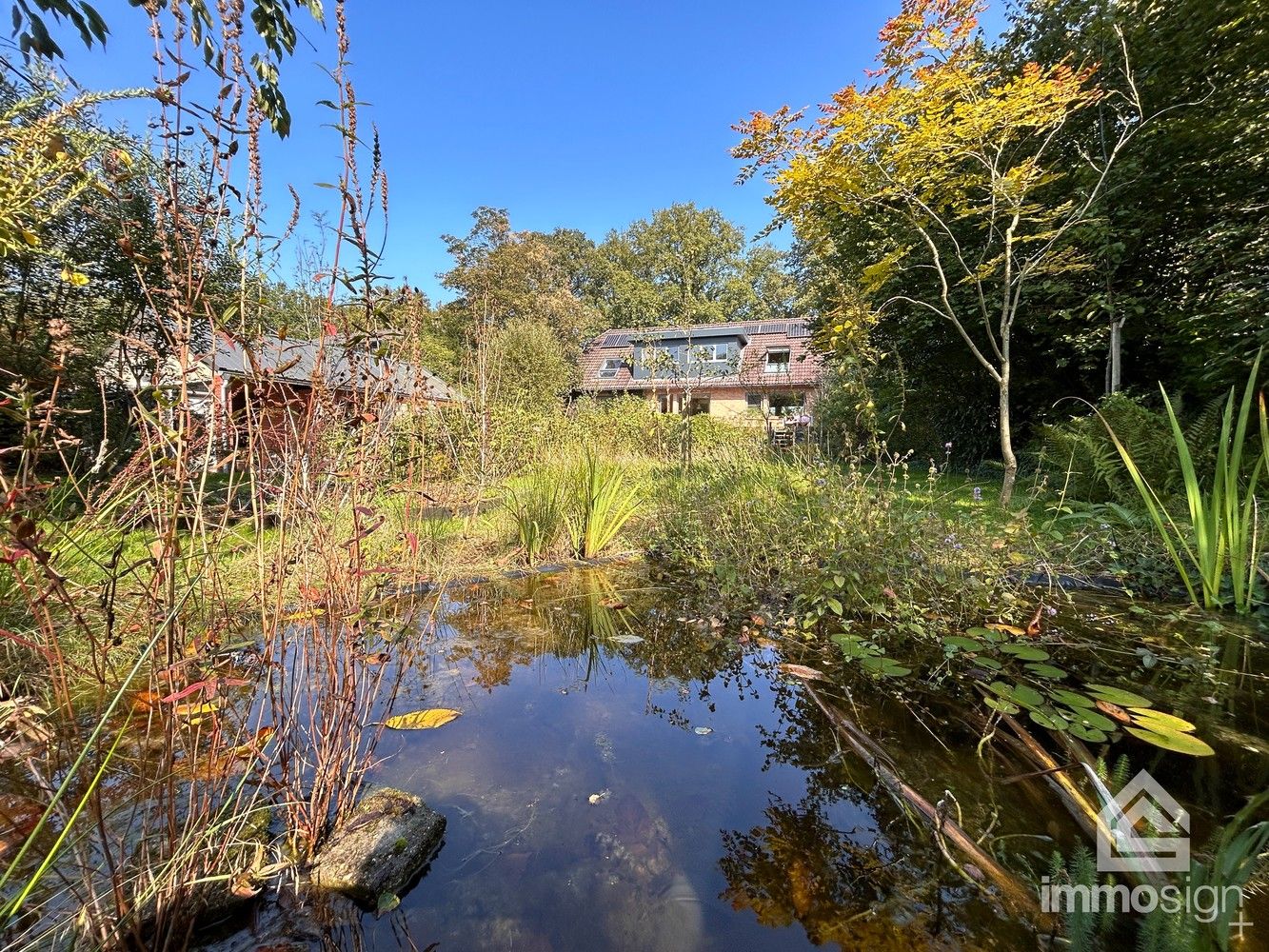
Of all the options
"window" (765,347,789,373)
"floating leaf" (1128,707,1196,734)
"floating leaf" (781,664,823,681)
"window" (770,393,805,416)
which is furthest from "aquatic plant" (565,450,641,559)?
"window" (765,347,789,373)

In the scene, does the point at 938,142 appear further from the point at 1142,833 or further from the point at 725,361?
the point at 725,361

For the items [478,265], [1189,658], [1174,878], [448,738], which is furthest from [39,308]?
[478,265]

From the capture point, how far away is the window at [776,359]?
2054 centimetres

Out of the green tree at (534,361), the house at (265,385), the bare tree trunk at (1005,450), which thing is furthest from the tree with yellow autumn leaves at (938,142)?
the green tree at (534,361)

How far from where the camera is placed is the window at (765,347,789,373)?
20538mm

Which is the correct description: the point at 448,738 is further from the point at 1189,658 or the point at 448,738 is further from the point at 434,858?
the point at 1189,658

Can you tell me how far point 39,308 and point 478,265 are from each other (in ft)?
61.1

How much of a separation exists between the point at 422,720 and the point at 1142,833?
207cm

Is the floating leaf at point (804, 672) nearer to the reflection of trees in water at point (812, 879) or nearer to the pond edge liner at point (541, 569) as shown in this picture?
the reflection of trees in water at point (812, 879)

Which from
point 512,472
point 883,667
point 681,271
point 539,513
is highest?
point 681,271

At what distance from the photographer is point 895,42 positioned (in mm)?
4762

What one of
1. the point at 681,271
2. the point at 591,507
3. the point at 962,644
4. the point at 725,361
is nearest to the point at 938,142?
the point at 591,507

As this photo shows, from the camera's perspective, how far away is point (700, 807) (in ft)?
4.86

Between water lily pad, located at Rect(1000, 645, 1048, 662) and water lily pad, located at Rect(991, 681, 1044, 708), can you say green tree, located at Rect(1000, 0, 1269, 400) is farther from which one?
water lily pad, located at Rect(991, 681, 1044, 708)
